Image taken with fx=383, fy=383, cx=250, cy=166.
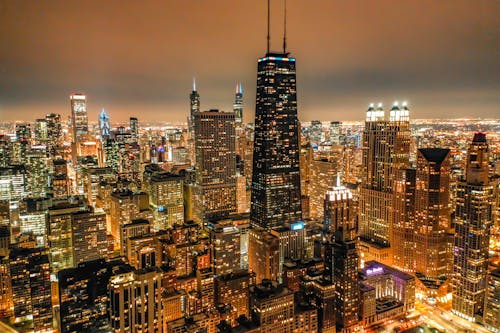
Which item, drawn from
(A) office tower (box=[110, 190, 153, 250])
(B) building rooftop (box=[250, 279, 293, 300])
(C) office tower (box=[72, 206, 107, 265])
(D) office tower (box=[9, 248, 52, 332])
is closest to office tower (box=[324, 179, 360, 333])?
(B) building rooftop (box=[250, 279, 293, 300])

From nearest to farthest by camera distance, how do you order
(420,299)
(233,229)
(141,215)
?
(420,299) < (233,229) < (141,215)

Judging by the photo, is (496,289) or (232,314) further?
(232,314)

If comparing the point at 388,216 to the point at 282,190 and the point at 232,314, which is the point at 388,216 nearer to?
the point at 282,190

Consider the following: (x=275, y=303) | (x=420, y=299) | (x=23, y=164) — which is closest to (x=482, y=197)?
(x=420, y=299)

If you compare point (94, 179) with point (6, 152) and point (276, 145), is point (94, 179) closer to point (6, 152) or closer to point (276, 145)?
point (6, 152)

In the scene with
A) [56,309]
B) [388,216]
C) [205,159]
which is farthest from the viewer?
[205,159]

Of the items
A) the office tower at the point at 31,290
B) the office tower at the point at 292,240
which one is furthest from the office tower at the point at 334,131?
the office tower at the point at 31,290

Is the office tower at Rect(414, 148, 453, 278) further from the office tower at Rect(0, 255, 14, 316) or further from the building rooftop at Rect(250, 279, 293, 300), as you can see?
the office tower at Rect(0, 255, 14, 316)
